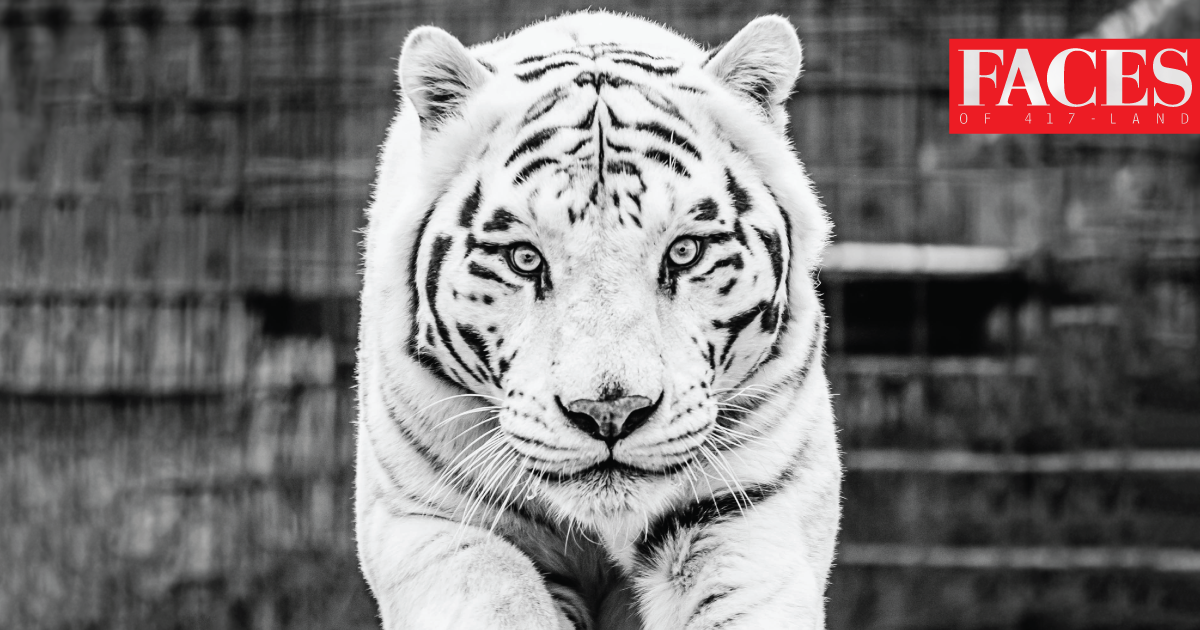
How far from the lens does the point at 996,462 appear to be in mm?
2980

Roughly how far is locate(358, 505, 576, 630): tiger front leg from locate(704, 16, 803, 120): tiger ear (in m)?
0.55

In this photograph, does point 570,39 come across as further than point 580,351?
Yes

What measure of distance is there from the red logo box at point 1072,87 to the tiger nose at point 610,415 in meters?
0.89

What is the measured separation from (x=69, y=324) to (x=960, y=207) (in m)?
2.30

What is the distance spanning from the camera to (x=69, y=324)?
2.70 m

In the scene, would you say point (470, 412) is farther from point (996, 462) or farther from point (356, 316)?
point (996, 462)

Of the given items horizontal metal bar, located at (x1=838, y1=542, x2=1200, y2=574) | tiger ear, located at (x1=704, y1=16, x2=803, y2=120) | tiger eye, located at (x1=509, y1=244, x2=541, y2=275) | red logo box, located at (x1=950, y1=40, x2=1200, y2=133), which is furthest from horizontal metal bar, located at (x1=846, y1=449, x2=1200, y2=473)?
tiger eye, located at (x1=509, y1=244, x2=541, y2=275)

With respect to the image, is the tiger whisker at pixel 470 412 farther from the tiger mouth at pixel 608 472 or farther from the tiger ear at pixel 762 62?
the tiger ear at pixel 762 62

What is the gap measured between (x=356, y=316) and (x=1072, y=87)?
163 centimetres

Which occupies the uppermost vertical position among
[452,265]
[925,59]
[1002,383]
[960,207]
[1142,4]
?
[1142,4]

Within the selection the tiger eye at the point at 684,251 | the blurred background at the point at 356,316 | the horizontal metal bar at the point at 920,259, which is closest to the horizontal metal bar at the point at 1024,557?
the blurred background at the point at 356,316

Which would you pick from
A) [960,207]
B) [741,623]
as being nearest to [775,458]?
[741,623]

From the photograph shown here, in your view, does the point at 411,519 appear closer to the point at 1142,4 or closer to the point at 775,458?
the point at 775,458

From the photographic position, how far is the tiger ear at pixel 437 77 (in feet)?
3.77
